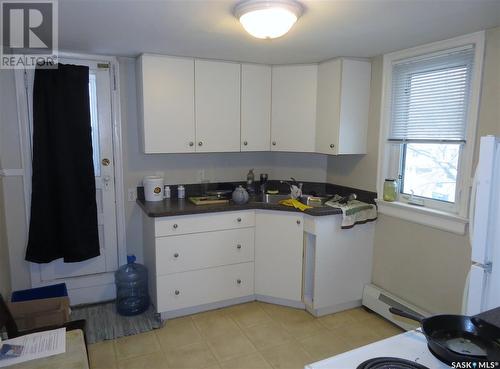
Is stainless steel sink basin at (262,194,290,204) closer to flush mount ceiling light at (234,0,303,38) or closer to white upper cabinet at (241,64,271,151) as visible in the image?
white upper cabinet at (241,64,271,151)

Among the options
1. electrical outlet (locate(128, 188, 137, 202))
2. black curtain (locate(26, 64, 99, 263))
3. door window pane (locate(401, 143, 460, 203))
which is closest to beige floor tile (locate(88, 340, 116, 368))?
A: black curtain (locate(26, 64, 99, 263))

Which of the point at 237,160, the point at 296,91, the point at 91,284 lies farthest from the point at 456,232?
the point at 91,284

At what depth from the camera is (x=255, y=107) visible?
3318 millimetres

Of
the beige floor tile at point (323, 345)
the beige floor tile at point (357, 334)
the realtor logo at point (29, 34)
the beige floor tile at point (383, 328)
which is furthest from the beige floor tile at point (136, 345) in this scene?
the realtor logo at point (29, 34)

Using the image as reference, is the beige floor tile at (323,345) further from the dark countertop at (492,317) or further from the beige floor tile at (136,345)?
the dark countertop at (492,317)

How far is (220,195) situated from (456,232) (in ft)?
6.38

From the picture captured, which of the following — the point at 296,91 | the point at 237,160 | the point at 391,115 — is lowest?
the point at 237,160

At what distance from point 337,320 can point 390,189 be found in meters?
1.17

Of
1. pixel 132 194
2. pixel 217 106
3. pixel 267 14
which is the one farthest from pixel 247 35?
pixel 132 194

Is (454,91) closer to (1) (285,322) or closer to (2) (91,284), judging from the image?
(1) (285,322)

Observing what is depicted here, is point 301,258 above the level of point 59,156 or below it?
below

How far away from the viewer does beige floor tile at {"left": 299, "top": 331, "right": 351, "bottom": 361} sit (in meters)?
2.52

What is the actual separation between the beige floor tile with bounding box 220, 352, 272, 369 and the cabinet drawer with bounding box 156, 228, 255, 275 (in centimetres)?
80

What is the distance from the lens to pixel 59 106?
284cm
